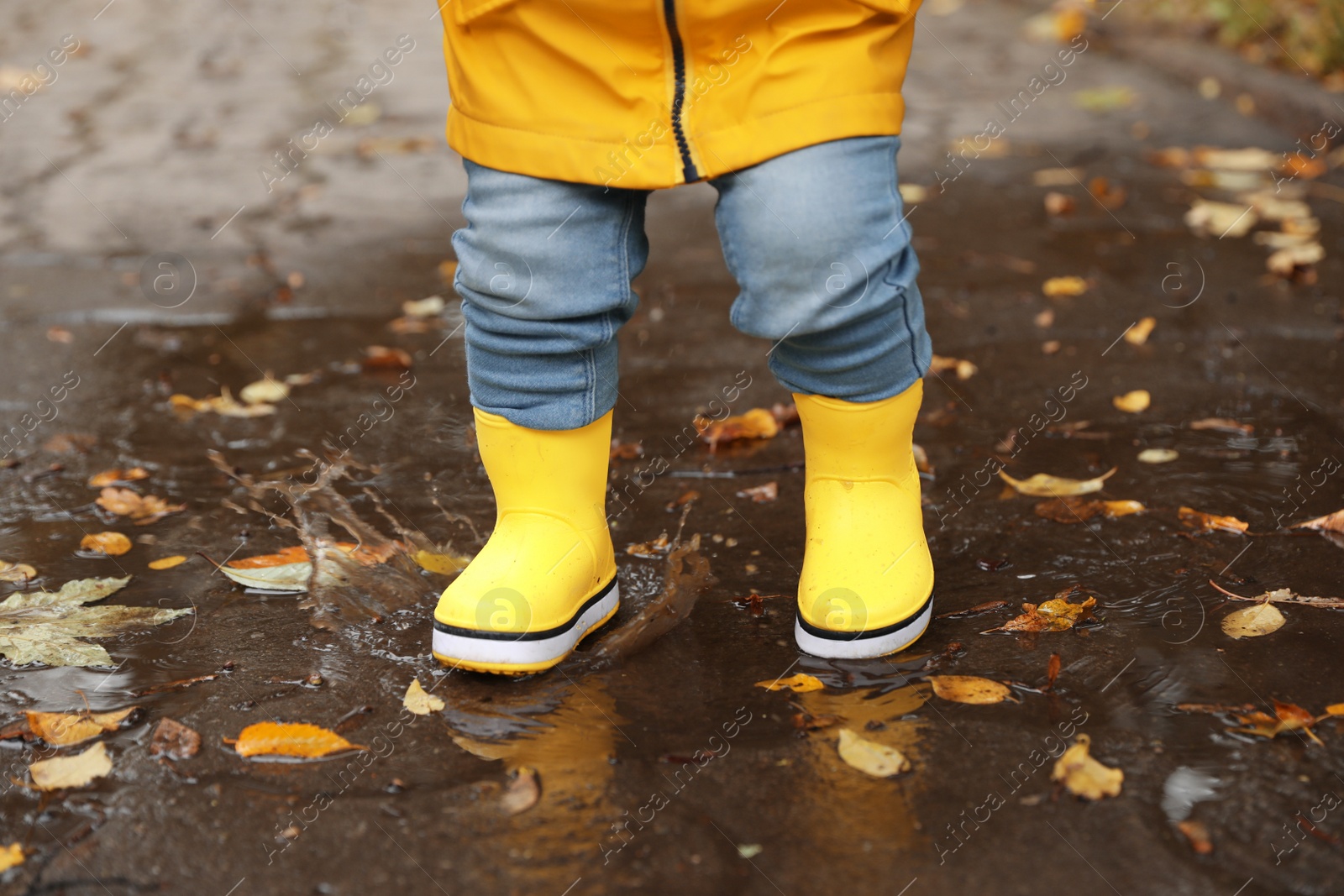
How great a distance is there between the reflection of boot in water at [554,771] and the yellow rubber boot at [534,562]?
68 mm

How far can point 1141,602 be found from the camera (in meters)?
1.59

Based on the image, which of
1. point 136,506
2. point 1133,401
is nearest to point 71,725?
point 136,506

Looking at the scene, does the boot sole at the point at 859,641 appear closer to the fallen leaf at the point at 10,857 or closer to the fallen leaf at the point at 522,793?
the fallen leaf at the point at 522,793

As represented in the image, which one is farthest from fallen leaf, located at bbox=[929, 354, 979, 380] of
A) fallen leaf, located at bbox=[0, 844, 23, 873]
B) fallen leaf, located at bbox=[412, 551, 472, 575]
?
fallen leaf, located at bbox=[0, 844, 23, 873]

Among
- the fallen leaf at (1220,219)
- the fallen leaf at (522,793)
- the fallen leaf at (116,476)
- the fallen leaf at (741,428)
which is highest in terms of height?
the fallen leaf at (522,793)

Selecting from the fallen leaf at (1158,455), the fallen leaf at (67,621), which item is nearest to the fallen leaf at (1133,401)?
the fallen leaf at (1158,455)

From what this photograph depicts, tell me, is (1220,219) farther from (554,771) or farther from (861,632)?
(554,771)

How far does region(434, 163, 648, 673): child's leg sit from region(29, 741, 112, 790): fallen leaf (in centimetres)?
40

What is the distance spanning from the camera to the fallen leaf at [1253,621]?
150cm

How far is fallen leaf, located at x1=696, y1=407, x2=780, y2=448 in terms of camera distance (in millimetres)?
2188

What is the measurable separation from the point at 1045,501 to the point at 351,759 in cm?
114

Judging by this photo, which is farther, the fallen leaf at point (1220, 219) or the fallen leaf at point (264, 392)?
the fallen leaf at point (1220, 219)

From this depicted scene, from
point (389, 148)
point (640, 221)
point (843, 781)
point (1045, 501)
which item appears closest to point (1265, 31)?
point (389, 148)

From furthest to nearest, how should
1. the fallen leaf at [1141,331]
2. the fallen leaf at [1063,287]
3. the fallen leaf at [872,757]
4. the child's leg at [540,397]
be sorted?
the fallen leaf at [1063,287]
the fallen leaf at [1141,331]
the child's leg at [540,397]
the fallen leaf at [872,757]
